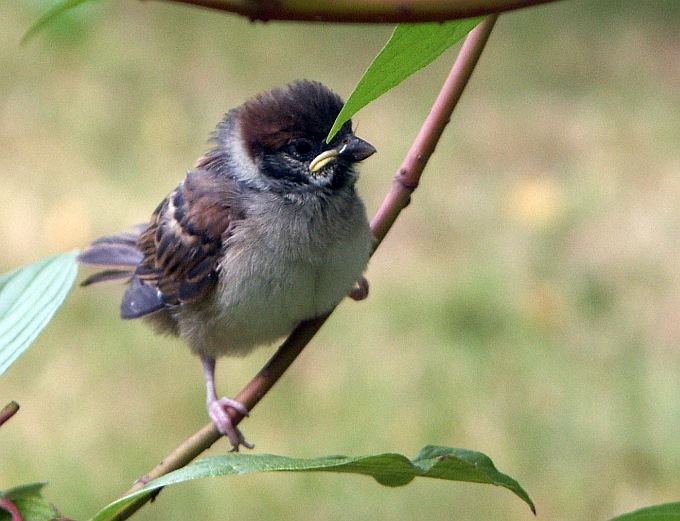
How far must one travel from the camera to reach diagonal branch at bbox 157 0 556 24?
0.65 m

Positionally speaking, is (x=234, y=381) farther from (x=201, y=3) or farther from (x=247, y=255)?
(x=201, y=3)

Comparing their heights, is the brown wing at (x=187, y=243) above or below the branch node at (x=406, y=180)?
below

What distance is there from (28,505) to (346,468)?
0.45 metres

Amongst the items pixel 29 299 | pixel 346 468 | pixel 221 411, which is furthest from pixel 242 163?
pixel 346 468

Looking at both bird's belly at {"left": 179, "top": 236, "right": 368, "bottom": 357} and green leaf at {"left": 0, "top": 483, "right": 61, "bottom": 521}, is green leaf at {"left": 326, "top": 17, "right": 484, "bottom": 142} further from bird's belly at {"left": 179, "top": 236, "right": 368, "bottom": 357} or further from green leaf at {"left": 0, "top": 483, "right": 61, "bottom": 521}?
bird's belly at {"left": 179, "top": 236, "right": 368, "bottom": 357}

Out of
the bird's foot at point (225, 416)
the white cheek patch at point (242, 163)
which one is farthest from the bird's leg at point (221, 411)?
the white cheek patch at point (242, 163)

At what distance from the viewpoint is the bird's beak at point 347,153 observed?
8.20 ft

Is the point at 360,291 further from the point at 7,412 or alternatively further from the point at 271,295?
the point at 7,412

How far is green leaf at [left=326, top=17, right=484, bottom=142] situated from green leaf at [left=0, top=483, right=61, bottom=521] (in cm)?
63

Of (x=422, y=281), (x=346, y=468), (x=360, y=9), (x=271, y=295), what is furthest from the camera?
(x=422, y=281)

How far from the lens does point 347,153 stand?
254cm

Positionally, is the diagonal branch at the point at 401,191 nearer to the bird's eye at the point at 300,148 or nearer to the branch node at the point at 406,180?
the branch node at the point at 406,180

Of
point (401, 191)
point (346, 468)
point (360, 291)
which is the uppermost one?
point (401, 191)

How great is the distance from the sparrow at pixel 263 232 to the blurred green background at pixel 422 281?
1.98 ft
